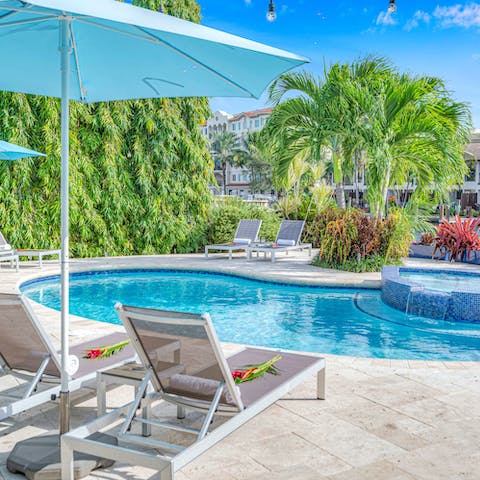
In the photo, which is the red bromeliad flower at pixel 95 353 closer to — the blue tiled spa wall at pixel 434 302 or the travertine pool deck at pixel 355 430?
the travertine pool deck at pixel 355 430

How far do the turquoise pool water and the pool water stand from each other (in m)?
0.98

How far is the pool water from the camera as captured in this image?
9.63 m

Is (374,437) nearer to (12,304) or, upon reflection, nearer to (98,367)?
(98,367)

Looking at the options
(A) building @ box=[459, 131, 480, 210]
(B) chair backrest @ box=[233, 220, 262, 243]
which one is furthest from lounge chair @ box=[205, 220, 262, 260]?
(A) building @ box=[459, 131, 480, 210]

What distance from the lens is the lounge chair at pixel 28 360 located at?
331 centimetres

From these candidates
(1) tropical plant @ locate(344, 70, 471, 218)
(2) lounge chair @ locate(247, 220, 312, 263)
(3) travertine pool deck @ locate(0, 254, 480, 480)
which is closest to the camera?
(3) travertine pool deck @ locate(0, 254, 480, 480)

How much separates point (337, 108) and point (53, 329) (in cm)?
816

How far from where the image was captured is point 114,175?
1495cm

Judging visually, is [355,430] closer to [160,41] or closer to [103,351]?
[103,351]

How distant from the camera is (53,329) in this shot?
6199 mm

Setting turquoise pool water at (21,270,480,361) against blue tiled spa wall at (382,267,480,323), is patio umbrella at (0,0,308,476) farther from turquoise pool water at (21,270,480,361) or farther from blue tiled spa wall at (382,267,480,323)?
blue tiled spa wall at (382,267,480,323)

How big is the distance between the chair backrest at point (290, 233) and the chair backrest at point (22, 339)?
10407 mm

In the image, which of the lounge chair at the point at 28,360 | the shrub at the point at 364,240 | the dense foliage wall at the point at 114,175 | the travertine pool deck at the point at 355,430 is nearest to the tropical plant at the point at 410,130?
the shrub at the point at 364,240

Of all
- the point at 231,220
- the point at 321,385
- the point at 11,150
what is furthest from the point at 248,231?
the point at 321,385
